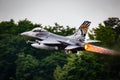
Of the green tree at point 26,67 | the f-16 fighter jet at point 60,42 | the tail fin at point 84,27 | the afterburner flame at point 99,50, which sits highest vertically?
the tail fin at point 84,27

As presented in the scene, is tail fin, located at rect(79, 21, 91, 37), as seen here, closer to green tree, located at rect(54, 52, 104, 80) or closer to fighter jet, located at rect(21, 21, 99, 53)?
fighter jet, located at rect(21, 21, 99, 53)

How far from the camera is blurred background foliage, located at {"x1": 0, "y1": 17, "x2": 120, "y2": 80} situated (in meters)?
104

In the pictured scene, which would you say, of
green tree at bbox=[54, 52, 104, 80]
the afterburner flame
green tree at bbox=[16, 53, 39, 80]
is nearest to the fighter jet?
the afterburner flame

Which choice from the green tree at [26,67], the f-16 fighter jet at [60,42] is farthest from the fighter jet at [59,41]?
the green tree at [26,67]

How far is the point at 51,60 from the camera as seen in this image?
132 meters

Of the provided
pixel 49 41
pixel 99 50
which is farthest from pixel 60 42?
pixel 99 50

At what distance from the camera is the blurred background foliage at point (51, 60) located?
104438 millimetres

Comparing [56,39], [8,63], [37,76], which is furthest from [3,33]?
[56,39]

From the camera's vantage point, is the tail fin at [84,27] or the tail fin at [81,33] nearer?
the tail fin at [81,33]

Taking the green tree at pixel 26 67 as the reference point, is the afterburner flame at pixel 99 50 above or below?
above

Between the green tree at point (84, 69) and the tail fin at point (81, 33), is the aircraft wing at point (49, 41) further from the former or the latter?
the green tree at point (84, 69)

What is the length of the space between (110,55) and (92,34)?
31.0 meters

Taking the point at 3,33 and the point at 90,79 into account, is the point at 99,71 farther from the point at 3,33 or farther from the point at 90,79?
the point at 3,33

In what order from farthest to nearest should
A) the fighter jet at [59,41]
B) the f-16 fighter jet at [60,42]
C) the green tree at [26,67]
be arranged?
the green tree at [26,67] → the fighter jet at [59,41] → the f-16 fighter jet at [60,42]
